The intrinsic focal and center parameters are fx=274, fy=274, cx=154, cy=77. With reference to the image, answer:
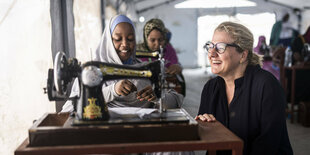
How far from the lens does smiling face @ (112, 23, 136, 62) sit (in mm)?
1897

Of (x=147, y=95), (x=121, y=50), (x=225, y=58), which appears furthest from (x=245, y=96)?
(x=121, y=50)

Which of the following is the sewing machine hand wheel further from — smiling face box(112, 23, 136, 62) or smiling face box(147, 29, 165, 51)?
smiling face box(147, 29, 165, 51)

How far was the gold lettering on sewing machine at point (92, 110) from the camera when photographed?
1234mm

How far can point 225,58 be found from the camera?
5.56 ft

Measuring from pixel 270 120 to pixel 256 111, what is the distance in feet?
0.36

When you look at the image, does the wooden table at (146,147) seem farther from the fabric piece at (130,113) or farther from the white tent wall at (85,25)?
→ the white tent wall at (85,25)

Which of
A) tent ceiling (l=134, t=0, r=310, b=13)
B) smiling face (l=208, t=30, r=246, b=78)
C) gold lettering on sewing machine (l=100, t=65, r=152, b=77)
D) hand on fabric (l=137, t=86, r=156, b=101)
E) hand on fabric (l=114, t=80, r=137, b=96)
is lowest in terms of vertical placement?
hand on fabric (l=137, t=86, r=156, b=101)

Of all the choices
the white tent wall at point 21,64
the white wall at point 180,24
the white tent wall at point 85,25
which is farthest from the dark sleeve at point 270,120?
the white wall at point 180,24

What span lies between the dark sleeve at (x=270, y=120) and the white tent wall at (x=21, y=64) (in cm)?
160

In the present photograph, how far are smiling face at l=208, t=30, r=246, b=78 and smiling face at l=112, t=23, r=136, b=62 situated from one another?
57cm

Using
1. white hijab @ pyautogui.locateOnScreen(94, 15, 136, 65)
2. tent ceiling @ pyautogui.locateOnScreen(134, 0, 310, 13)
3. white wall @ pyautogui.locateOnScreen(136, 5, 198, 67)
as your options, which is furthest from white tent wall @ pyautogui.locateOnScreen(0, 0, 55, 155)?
white wall @ pyautogui.locateOnScreen(136, 5, 198, 67)

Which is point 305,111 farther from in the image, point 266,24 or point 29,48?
point 266,24

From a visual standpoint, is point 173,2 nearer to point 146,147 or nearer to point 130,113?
point 130,113

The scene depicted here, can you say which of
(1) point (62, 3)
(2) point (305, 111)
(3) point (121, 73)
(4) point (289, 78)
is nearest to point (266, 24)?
(4) point (289, 78)
